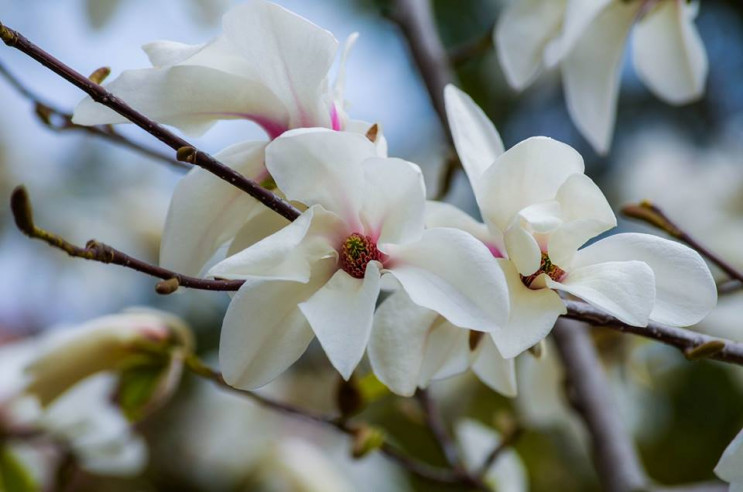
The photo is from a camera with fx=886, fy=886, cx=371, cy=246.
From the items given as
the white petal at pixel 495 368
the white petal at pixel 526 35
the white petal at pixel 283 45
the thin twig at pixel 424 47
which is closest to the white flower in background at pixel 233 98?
the white petal at pixel 283 45

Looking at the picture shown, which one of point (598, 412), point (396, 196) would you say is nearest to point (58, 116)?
point (396, 196)

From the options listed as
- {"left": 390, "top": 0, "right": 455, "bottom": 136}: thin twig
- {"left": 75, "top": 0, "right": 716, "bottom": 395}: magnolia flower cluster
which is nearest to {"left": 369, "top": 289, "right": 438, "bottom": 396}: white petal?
{"left": 75, "top": 0, "right": 716, "bottom": 395}: magnolia flower cluster

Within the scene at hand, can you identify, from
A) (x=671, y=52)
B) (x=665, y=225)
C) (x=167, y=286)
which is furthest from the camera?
(x=671, y=52)

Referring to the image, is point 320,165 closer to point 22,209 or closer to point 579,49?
point 22,209

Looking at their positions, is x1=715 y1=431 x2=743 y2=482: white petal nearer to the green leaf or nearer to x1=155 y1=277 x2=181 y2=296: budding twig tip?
x1=155 y1=277 x2=181 y2=296: budding twig tip

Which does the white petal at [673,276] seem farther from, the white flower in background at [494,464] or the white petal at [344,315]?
the white flower in background at [494,464]

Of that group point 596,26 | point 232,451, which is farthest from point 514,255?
point 232,451
